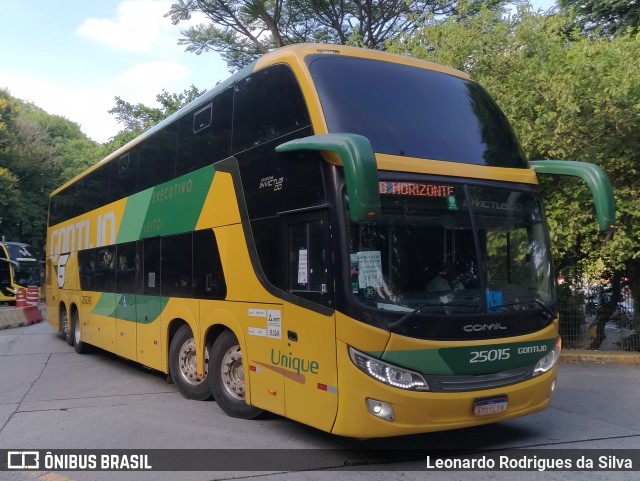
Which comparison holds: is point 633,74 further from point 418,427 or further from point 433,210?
point 418,427

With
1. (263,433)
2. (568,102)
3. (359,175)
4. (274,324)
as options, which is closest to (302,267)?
(274,324)

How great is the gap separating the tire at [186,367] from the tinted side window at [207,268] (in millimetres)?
795

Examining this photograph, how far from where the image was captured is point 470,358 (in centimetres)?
532

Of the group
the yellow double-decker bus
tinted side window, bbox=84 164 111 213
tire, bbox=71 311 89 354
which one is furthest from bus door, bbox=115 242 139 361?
tire, bbox=71 311 89 354

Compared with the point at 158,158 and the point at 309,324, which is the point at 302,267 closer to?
the point at 309,324

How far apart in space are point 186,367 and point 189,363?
11 centimetres

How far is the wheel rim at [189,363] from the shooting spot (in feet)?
26.9

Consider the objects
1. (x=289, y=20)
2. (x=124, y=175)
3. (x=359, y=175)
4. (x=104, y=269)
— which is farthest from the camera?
(x=289, y=20)

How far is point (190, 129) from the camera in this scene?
8.47 m

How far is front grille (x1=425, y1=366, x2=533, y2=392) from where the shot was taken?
519cm

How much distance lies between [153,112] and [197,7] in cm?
695

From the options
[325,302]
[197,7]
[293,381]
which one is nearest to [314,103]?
[325,302]

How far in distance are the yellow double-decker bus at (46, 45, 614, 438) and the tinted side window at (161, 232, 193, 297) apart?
0.74 ft

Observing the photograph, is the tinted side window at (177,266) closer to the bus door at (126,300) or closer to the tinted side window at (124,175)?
the bus door at (126,300)
